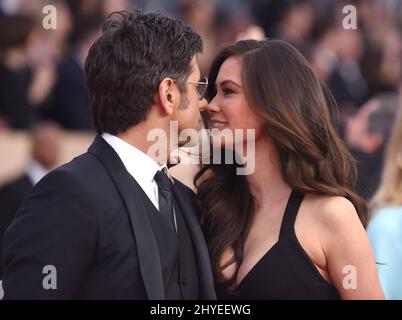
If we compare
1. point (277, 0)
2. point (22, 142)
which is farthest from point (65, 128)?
point (277, 0)

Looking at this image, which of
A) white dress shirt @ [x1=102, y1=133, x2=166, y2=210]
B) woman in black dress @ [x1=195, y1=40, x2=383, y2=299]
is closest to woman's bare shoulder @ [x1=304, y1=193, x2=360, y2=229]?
woman in black dress @ [x1=195, y1=40, x2=383, y2=299]

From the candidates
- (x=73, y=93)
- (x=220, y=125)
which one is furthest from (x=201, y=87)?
(x=73, y=93)

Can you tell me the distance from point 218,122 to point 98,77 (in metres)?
0.67

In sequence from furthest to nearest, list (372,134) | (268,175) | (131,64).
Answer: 1. (372,134)
2. (268,175)
3. (131,64)

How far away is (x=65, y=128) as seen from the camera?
22.0ft

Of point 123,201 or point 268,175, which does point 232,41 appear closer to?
point 268,175

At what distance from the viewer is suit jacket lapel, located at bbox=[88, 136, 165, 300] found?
2.41m

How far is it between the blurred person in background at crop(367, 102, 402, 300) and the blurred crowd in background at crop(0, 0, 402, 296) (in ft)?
0.12

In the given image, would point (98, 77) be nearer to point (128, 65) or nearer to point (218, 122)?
point (128, 65)

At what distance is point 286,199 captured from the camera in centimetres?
315

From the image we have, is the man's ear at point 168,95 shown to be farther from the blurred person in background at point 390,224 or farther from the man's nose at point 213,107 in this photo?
the blurred person in background at point 390,224

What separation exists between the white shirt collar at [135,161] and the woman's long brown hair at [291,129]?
0.59 m

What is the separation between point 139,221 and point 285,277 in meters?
0.76

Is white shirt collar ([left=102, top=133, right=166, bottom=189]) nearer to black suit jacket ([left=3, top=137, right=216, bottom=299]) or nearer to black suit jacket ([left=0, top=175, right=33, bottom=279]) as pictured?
black suit jacket ([left=3, top=137, right=216, bottom=299])
